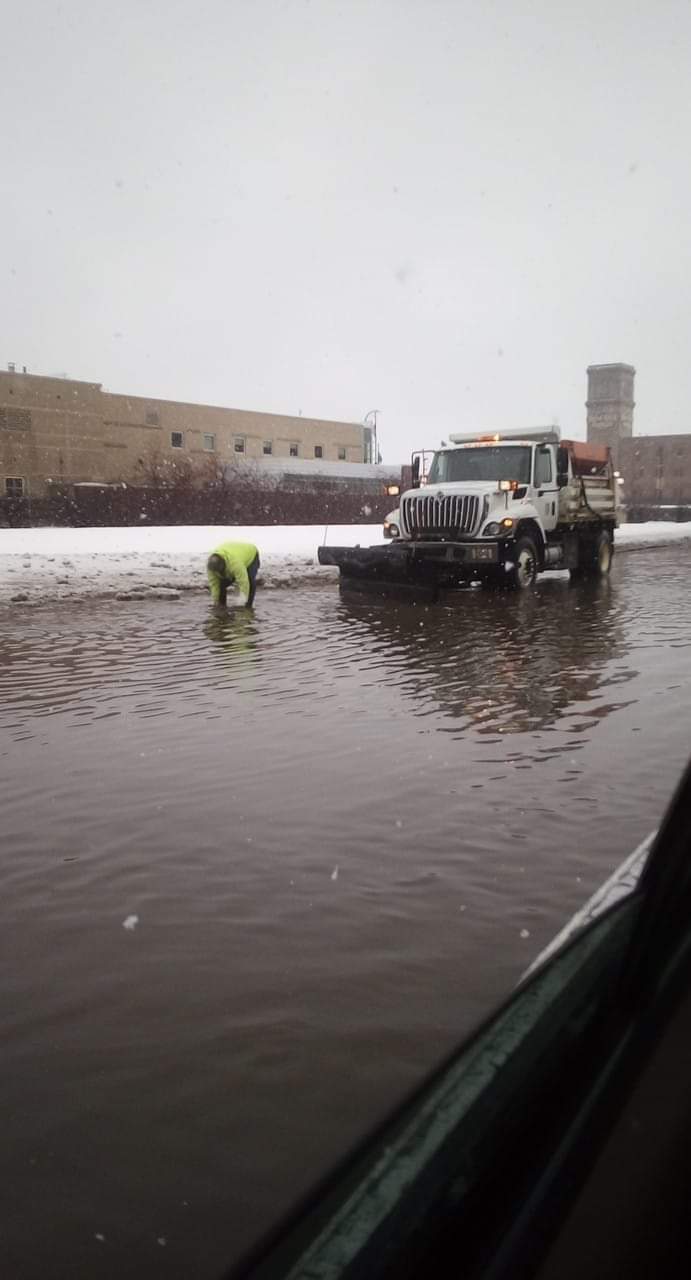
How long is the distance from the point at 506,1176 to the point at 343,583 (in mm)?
15862

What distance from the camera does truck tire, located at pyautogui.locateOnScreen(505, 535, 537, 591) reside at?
640 inches

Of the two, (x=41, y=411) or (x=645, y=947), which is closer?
(x=645, y=947)

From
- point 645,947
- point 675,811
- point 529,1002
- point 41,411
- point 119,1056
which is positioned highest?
point 41,411

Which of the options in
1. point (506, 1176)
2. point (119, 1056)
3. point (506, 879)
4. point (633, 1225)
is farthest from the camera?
point (506, 879)

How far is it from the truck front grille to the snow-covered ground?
3.06 meters

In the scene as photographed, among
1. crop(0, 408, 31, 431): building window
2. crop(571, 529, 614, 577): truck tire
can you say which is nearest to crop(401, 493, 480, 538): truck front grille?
crop(571, 529, 614, 577): truck tire

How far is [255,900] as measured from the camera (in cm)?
385

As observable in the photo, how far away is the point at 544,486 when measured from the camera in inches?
681

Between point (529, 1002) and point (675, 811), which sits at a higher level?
point (675, 811)

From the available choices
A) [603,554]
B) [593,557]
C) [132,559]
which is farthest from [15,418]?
[593,557]

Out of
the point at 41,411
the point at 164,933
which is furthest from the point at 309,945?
the point at 41,411

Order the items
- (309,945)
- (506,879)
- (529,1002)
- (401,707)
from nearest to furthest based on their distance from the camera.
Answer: (529,1002) → (309,945) → (506,879) → (401,707)

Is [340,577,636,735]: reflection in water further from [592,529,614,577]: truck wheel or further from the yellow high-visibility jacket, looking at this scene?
[592,529,614,577]: truck wheel

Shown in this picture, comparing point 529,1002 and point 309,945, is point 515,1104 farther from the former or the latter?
point 309,945
